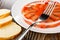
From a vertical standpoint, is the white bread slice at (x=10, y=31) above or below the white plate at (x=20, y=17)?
below

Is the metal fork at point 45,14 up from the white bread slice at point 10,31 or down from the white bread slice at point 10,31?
up

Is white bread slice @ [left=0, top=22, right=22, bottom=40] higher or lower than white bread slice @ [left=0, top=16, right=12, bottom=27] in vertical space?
lower

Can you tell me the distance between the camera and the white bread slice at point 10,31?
58 centimetres

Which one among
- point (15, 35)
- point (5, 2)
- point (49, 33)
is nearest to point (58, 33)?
point (49, 33)

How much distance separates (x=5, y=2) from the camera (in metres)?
0.76

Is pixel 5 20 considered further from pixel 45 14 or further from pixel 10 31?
pixel 45 14

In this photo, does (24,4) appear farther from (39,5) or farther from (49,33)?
(49,33)

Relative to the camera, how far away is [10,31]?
0.60 metres

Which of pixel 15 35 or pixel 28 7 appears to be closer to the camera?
pixel 15 35

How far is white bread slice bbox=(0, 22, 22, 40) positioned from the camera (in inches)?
22.7

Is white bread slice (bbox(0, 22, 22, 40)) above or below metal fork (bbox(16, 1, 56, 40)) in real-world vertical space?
below

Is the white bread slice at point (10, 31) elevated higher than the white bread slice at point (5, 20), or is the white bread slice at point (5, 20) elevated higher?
the white bread slice at point (5, 20)

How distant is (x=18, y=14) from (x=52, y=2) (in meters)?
0.16

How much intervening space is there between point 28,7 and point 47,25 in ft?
0.45
